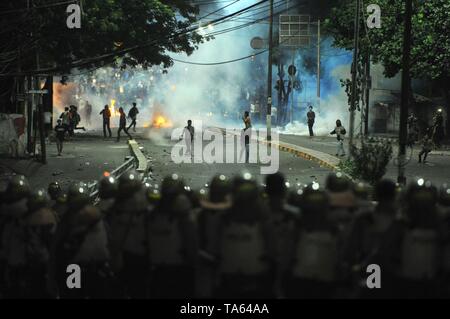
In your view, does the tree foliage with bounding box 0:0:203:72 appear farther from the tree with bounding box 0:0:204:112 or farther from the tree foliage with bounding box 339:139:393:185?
the tree foliage with bounding box 339:139:393:185

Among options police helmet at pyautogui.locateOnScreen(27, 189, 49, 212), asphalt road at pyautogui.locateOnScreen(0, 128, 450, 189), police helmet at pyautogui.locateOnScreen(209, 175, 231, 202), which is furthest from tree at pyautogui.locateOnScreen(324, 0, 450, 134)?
police helmet at pyautogui.locateOnScreen(27, 189, 49, 212)

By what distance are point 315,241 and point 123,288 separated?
2.04m

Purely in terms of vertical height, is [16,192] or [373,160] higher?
[16,192]

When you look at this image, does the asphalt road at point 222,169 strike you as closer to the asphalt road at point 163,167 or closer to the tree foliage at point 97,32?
the asphalt road at point 163,167

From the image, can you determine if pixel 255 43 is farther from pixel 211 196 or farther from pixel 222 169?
pixel 211 196

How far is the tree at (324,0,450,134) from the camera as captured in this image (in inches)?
1189

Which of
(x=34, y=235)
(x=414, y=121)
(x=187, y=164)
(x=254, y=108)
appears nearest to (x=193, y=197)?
(x=34, y=235)

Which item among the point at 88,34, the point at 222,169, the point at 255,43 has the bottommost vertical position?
the point at 222,169

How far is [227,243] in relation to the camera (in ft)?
17.3

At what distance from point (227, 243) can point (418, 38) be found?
2788 centimetres

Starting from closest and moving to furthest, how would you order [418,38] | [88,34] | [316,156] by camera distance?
[316,156] → [88,34] → [418,38]

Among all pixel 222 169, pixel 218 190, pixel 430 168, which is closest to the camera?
pixel 218 190

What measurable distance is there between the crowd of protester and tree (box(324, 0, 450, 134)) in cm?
2391

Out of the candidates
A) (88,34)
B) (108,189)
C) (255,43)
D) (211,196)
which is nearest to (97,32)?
(88,34)
